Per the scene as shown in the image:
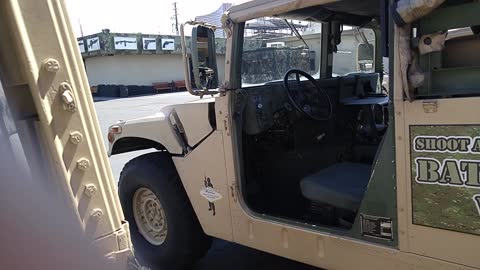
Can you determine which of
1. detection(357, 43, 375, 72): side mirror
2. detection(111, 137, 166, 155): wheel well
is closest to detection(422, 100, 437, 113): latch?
detection(357, 43, 375, 72): side mirror

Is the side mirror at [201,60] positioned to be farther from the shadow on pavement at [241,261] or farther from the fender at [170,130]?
the shadow on pavement at [241,261]

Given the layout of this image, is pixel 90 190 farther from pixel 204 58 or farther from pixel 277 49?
pixel 277 49

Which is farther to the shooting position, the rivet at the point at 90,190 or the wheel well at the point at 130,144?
the wheel well at the point at 130,144

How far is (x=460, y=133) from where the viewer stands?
2.02 metres

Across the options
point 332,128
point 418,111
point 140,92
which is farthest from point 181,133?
point 140,92

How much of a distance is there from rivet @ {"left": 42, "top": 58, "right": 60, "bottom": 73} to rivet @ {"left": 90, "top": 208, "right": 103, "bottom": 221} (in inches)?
23.0

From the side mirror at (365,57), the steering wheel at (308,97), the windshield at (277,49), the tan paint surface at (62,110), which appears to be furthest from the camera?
the side mirror at (365,57)

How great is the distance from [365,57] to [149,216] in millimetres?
2507

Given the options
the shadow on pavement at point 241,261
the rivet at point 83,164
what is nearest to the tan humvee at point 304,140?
the rivet at point 83,164

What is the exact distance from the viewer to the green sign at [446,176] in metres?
2.01

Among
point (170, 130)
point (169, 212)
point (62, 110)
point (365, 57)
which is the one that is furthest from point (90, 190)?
point (365, 57)

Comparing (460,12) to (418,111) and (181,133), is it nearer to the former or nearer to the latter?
(418,111)

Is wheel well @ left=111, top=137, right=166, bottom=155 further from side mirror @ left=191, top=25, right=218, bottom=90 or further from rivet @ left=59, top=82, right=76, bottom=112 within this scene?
rivet @ left=59, top=82, right=76, bottom=112

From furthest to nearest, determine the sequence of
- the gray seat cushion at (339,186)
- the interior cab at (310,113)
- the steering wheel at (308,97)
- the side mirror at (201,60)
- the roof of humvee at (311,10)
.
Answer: the steering wheel at (308,97), the interior cab at (310,113), the side mirror at (201,60), the gray seat cushion at (339,186), the roof of humvee at (311,10)
